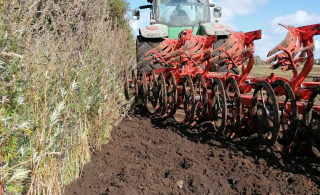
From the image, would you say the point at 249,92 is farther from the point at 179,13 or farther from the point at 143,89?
the point at 179,13

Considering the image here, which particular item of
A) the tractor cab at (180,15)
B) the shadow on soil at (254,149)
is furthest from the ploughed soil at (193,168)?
the tractor cab at (180,15)

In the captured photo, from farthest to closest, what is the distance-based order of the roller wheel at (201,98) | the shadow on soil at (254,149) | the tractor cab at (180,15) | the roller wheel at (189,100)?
the tractor cab at (180,15)
the roller wheel at (189,100)
the roller wheel at (201,98)
the shadow on soil at (254,149)

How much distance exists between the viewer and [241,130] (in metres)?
3.77

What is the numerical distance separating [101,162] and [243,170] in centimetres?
130

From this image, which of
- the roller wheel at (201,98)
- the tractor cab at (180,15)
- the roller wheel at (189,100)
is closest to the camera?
the roller wheel at (201,98)

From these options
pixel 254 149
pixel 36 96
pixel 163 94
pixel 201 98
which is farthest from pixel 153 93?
pixel 36 96

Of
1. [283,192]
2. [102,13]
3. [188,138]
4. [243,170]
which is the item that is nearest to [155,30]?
[188,138]

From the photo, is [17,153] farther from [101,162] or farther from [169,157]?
[169,157]

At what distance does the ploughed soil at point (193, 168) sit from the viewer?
2408 millimetres

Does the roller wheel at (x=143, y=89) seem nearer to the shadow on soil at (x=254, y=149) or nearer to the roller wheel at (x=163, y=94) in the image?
the roller wheel at (x=163, y=94)

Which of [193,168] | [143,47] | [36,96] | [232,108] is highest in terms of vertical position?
[143,47]

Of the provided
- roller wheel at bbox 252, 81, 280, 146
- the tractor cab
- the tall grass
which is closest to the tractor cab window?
the tractor cab

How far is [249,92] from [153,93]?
5.03 ft

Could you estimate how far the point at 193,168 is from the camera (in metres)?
2.76
